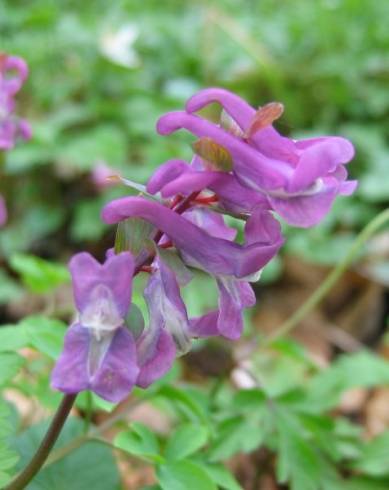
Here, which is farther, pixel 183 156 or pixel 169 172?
pixel 183 156

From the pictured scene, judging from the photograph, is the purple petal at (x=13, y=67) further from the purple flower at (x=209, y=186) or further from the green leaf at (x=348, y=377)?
the green leaf at (x=348, y=377)

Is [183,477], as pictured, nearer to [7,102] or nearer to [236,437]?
[236,437]

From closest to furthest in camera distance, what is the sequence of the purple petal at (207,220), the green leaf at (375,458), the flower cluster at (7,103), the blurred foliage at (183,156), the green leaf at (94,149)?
the purple petal at (207,220), the blurred foliage at (183,156), the flower cluster at (7,103), the green leaf at (375,458), the green leaf at (94,149)

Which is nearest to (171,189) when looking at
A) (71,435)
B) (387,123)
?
(71,435)

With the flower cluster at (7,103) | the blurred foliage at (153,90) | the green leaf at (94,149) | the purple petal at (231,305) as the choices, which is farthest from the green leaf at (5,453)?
the green leaf at (94,149)

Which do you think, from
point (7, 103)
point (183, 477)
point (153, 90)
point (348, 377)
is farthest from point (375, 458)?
point (153, 90)

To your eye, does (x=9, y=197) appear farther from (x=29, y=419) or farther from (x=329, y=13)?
(x=329, y=13)

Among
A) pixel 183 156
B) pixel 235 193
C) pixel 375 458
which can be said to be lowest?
pixel 183 156

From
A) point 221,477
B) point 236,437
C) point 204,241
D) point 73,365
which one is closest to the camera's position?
point 73,365
